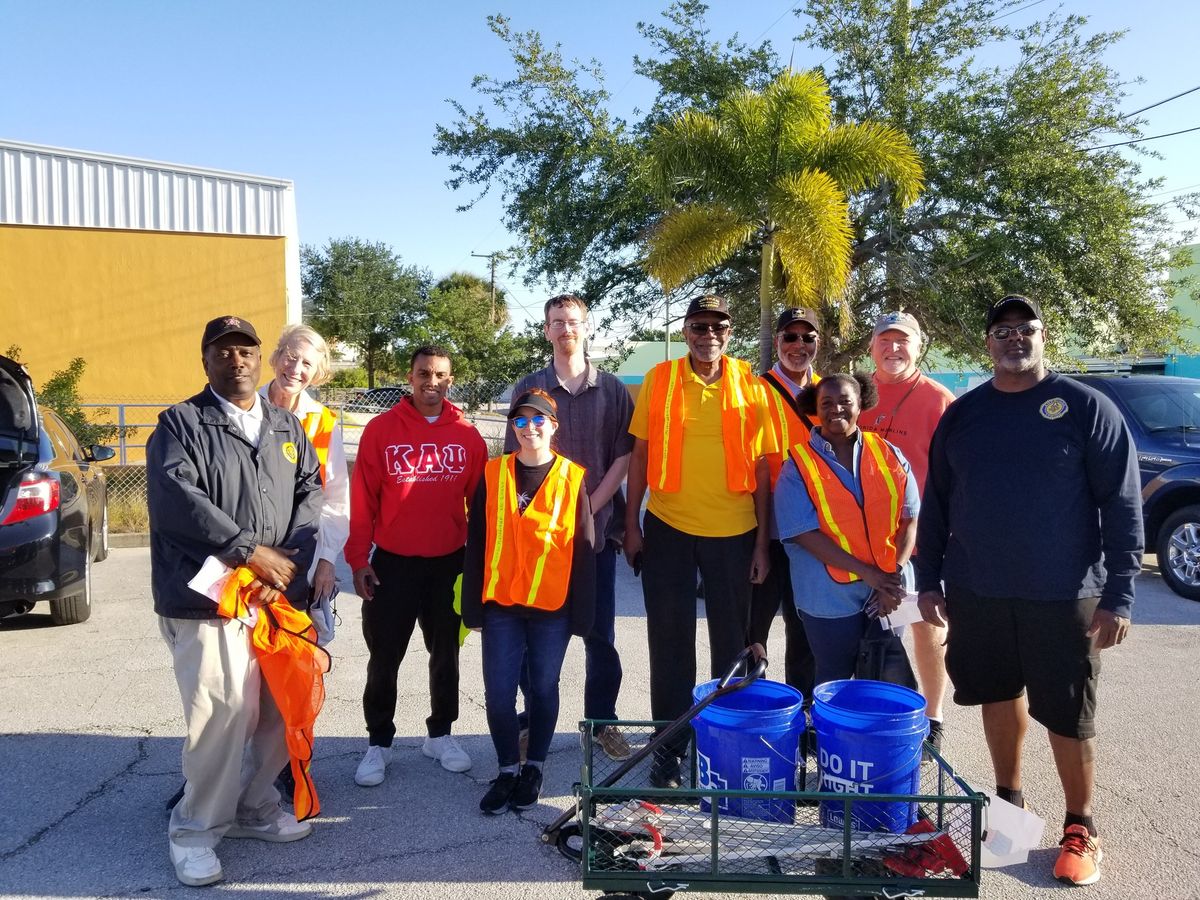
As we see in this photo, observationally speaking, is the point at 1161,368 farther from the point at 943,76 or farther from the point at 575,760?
the point at 575,760

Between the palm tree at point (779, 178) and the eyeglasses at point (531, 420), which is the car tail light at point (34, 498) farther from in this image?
the palm tree at point (779, 178)

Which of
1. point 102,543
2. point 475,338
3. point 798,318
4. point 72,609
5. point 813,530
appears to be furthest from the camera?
point 475,338

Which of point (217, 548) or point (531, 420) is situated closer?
point (217, 548)

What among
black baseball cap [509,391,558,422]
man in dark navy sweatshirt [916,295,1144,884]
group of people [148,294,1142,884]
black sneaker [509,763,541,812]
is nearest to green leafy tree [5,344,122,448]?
group of people [148,294,1142,884]

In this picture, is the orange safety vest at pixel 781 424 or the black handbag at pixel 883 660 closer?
the black handbag at pixel 883 660

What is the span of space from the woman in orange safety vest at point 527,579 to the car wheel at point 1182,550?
646 centimetres

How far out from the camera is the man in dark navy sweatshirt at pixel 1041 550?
10.6 ft

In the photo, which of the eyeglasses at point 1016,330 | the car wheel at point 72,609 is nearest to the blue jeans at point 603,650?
the eyeglasses at point 1016,330

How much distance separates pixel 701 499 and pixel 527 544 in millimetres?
801

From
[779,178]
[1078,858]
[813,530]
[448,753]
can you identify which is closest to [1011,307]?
[813,530]

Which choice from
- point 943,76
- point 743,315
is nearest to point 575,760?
point 743,315

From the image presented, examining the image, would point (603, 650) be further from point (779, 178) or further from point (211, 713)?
point (779, 178)

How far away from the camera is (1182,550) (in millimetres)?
7930

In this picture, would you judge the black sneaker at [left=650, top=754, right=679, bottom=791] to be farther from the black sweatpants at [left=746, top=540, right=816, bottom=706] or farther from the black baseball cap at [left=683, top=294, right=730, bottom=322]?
the black baseball cap at [left=683, top=294, right=730, bottom=322]
